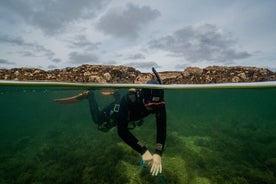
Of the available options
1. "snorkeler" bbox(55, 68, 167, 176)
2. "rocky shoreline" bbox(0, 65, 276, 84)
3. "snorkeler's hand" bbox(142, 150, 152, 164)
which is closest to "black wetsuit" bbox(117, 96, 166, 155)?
"snorkeler" bbox(55, 68, 167, 176)

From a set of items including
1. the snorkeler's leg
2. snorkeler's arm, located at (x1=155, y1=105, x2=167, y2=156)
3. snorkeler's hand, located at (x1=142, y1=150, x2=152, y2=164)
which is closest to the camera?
snorkeler's hand, located at (x1=142, y1=150, x2=152, y2=164)

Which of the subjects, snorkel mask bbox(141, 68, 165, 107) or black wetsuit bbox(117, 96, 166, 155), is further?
snorkel mask bbox(141, 68, 165, 107)

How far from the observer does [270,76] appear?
14.4 meters

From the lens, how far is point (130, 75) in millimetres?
14891

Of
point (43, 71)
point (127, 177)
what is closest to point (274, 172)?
point (127, 177)

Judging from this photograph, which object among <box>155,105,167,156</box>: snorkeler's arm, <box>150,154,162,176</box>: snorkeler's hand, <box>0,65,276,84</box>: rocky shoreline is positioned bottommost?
<box>150,154,162,176</box>: snorkeler's hand

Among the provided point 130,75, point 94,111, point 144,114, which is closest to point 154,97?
point 144,114

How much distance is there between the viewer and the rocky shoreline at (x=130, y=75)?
1362 centimetres

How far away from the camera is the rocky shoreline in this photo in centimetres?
1362

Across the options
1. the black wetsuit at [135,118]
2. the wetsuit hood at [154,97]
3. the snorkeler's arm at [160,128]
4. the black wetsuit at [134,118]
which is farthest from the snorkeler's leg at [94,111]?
the snorkeler's arm at [160,128]

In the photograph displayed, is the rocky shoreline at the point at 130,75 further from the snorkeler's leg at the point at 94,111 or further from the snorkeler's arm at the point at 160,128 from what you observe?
the snorkeler's arm at the point at 160,128

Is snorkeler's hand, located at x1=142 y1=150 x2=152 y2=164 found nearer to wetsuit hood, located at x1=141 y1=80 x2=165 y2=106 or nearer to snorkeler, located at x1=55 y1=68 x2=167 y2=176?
snorkeler, located at x1=55 y1=68 x2=167 y2=176

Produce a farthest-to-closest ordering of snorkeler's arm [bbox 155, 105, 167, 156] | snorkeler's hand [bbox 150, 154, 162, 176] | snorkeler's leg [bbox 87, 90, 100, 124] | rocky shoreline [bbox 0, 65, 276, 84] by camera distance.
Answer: rocky shoreline [bbox 0, 65, 276, 84]
snorkeler's leg [bbox 87, 90, 100, 124]
snorkeler's arm [bbox 155, 105, 167, 156]
snorkeler's hand [bbox 150, 154, 162, 176]

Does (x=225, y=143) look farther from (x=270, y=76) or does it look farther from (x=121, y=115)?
(x=121, y=115)
